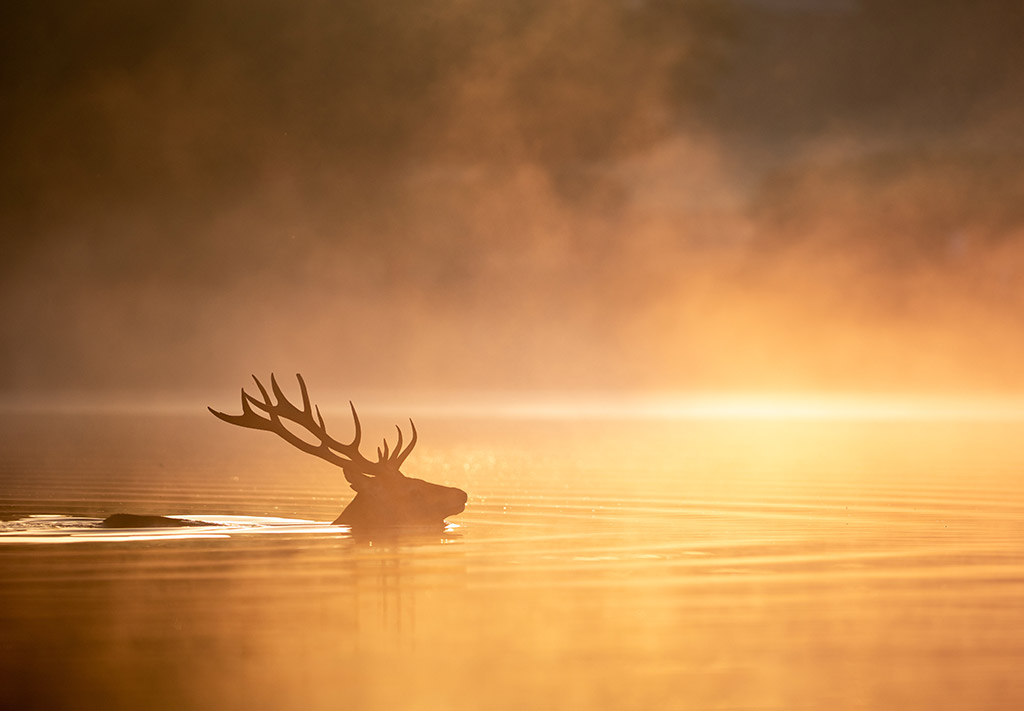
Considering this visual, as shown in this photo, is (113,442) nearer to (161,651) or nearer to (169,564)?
(169,564)

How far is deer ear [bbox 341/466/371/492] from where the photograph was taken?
21.6 m

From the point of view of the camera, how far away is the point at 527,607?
15117 mm

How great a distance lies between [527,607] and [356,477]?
691 cm

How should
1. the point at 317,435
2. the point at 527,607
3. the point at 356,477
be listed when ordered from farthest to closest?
1. the point at 356,477
2. the point at 317,435
3. the point at 527,607

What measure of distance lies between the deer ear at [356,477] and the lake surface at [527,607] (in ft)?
2.95

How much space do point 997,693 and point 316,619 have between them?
5.91m

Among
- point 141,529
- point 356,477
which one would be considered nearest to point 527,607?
point 356,477

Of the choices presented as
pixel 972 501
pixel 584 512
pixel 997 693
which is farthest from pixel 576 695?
pixel 972 501

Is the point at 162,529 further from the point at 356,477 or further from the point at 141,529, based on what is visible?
the point at 356,477

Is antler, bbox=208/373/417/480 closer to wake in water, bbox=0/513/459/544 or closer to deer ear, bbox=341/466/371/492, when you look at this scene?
deer ear, bbox=341/466/371/492

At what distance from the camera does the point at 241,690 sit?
11.2 meters

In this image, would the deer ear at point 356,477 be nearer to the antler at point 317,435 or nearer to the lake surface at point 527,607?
the antler at point 317,435

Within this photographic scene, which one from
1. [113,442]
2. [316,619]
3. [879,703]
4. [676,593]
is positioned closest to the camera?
[879,703]

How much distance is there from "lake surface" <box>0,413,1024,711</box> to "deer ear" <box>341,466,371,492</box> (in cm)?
90
